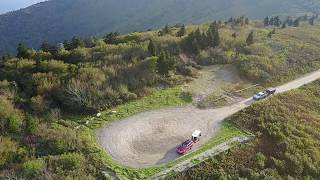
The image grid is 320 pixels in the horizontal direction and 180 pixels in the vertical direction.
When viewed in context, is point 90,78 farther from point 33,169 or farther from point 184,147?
point 33,169

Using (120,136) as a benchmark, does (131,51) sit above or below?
above

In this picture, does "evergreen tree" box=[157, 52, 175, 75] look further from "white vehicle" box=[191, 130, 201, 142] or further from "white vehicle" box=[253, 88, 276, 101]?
"white vehicle" box=[191, 130, 201, 142]

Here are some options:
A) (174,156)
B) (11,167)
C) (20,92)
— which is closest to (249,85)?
(174,156)

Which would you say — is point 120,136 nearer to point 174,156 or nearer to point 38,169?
point 174,156

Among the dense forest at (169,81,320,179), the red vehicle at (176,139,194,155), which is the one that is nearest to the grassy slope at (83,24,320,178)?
the red vehicle at (176,139,194,155)

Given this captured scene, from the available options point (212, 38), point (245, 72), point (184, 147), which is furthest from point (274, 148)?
point (212, 38)

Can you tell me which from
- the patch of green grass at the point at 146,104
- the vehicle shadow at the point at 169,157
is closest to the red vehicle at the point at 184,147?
the vehicle shadow at the point at 169,157
